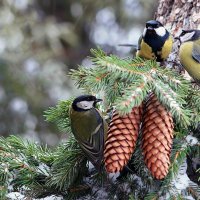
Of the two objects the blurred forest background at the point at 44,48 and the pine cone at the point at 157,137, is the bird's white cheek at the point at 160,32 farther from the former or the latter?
the blurred forest background at the point at 44,48

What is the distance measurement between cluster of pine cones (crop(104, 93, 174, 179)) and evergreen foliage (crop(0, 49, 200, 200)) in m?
0.05

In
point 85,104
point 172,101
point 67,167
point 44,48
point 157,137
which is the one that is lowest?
point 44,48

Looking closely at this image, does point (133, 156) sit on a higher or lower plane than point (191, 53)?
lower

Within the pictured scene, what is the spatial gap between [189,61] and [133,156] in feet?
2.12

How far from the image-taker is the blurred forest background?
5.49 m

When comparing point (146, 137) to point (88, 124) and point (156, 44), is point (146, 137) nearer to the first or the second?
point (88, 124)

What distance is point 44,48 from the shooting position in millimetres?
6543

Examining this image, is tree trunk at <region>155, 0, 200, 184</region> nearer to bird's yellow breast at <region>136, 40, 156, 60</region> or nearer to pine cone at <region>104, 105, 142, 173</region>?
bird's yellow breast at <region>136, 40, 156, 60</region>

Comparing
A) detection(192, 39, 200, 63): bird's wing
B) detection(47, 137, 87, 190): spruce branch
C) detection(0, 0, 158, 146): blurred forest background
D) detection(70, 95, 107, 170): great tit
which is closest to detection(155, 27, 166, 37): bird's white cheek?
detection(192, 39, 200, 63): bird's wing

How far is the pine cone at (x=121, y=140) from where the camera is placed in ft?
5.46

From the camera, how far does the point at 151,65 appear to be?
180cm

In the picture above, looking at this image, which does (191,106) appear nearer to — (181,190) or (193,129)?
(193,129)

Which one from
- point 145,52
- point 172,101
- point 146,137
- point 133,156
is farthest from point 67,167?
point 145,52

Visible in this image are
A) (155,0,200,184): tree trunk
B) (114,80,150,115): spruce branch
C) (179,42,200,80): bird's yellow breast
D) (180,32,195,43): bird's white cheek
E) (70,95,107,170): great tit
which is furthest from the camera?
(155,0,200,184): tree trunk
